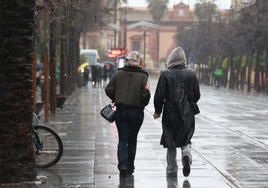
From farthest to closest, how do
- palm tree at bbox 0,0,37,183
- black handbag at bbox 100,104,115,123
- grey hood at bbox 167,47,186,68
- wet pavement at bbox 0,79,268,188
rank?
grey hood at bbox 167,47,186,68
black handbag at bbox 100,104,115,123
wet pavement at bbox 0,79,268,188
palm tree at bbox 0,0,37,183

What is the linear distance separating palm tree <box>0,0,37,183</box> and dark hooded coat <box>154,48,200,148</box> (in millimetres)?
1782

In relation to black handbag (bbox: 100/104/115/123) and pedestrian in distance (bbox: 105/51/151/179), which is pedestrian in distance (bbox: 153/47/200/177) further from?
black handbag (bbox: 100/104/115/123)

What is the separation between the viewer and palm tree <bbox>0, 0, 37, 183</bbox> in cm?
641

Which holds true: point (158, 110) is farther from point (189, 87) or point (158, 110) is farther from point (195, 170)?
point (195, 170)

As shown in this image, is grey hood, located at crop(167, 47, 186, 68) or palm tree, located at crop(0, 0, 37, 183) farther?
grey hood, located at crop(167, 47, 186, 68)

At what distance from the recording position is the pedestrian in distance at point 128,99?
6.69 meters

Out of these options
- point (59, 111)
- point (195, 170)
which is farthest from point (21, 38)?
point (59, 111)

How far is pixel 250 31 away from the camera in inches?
1382

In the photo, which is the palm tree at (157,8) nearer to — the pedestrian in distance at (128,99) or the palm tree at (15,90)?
the pedestrian in distance at (128,99)

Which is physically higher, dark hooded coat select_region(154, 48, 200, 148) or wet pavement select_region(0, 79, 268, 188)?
dark hooded coat select_region(154, 48, 200, 148)

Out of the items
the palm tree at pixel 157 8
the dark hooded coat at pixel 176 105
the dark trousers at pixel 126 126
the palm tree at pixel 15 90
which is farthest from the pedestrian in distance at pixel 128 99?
the palm tree at pixel 157 8

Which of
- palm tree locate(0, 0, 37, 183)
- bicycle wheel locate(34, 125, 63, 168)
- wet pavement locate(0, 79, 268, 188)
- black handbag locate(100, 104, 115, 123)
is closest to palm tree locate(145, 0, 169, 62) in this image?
wet pavement locate(0, 79, 268, 188)

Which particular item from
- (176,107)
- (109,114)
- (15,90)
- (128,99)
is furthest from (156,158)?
(15,90)

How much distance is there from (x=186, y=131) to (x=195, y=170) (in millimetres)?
773
